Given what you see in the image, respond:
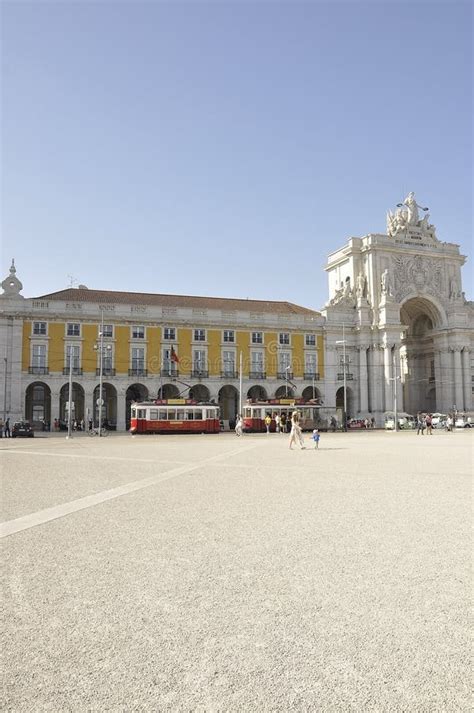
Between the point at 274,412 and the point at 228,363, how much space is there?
11.7 meters

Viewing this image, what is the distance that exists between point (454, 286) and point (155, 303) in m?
37.6

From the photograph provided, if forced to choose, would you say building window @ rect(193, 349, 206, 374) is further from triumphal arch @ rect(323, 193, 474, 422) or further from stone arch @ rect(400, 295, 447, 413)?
stone arch @ rect(400, 295, 447, 413)

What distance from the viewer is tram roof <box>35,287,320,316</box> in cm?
5984

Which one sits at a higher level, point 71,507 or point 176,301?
point 176,301

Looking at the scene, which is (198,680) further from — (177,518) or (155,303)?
(155,303)

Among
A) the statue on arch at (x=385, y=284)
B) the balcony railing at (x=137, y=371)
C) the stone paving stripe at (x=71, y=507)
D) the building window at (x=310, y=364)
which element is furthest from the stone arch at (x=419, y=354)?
the stone paving stripe at (x=71, y=507)

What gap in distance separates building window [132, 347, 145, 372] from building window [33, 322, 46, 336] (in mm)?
8675

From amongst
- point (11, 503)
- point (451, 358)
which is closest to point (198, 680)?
point (11, 503)

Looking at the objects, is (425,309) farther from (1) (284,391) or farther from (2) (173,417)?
(2) (173,417)

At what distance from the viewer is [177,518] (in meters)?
8.81

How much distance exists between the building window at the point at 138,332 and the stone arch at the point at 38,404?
36.1ft

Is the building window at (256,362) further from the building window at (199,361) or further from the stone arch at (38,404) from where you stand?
the stone arch at (38,404)

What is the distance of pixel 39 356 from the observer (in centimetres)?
5569

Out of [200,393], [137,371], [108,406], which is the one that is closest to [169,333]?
[137,371]
